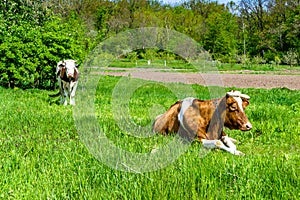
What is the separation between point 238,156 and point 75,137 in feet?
8.23

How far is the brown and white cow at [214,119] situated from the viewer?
4.97 m

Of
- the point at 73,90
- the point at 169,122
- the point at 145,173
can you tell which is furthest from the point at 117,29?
the point at 145,173

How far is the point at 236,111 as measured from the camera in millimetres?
4980

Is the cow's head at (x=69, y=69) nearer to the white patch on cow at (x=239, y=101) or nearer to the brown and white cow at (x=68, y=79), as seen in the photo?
the brown and white cow at (x=68, y=79)

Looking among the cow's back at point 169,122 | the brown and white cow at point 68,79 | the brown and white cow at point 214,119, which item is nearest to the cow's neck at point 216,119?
the brown and white cow at point 214,119

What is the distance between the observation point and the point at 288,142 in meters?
5.70

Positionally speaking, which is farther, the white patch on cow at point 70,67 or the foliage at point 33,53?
the foliage at point 33,53

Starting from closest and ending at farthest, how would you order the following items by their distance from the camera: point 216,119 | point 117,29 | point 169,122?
1. point 216,119
2. point 169,122
3. point 117,29

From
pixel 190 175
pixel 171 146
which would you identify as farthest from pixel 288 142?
pixel 190 175

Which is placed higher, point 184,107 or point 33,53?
point 33,53

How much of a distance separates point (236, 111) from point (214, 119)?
31cm

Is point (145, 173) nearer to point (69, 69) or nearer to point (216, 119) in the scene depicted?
point (216, 119)

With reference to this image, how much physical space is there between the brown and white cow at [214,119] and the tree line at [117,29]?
742cm

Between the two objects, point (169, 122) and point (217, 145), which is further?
point (169, 122)
